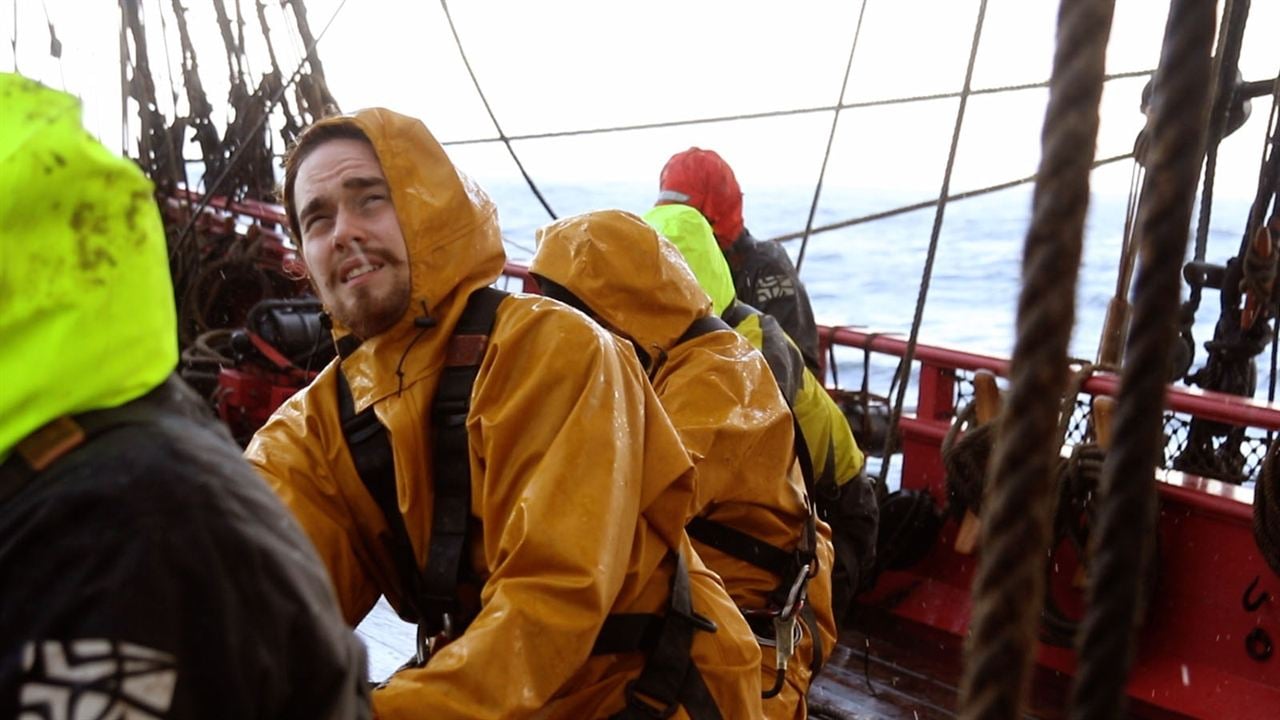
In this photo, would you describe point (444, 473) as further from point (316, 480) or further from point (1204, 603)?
point (1204, 603)

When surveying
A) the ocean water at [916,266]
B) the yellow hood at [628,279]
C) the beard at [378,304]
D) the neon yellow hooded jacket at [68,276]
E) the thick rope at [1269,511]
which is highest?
the neon yellow hooded jacket at [68,276]

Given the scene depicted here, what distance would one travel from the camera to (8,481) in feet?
3.30

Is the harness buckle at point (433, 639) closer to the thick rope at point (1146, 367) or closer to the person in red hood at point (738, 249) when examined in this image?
the thick rope at point (1146, 367)

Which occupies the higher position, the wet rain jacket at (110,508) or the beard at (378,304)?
the wet rain jacket at (110,508)

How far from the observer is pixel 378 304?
2.18 metres

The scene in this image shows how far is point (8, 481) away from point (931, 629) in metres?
3.93

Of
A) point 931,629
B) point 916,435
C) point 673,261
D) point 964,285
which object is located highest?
point 673,261

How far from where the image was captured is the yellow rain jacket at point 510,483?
183 cm

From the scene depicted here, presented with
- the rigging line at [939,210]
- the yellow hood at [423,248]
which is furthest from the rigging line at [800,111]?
the yellow hood at [423,248]

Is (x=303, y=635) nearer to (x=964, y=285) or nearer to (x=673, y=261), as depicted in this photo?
(x=673, y=261)

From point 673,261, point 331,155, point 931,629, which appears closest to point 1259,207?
point 931,629

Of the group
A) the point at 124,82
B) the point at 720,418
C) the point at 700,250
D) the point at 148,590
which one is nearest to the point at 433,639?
the point at 720,418

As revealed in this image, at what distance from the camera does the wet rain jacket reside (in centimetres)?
95

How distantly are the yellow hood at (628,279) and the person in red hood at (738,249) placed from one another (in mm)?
1872
